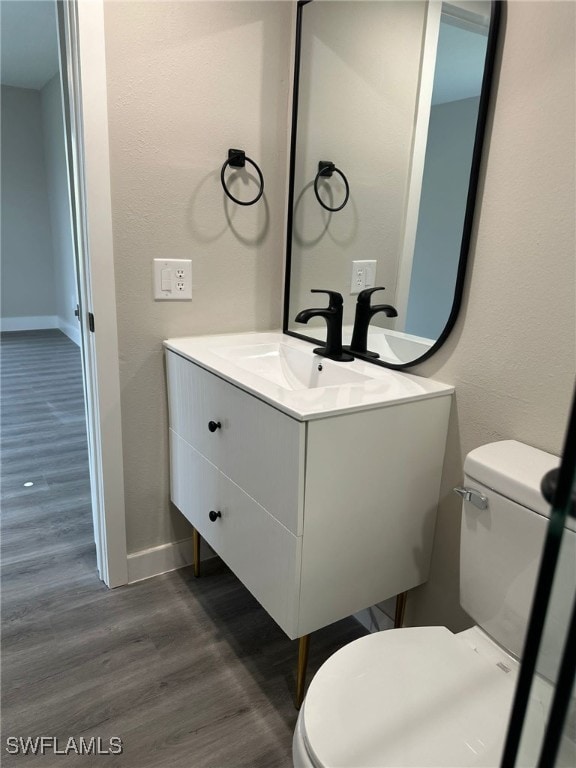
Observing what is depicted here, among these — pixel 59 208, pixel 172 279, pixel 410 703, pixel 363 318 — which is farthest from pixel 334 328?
pixel 59 208

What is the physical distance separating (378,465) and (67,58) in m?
1.49

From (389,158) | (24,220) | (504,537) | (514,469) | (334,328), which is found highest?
(389,158)

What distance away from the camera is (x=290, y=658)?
160 centimetres

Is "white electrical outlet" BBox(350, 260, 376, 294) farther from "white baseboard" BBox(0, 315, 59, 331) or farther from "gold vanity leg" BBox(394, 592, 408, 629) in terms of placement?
"white baseboard" BBox(0, 315, 59, 331)

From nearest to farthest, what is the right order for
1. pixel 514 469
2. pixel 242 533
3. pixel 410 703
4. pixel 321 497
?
1. pixel 410 703
2. pixel 514 469
3. pixel 321 497
4. pixel 242 533

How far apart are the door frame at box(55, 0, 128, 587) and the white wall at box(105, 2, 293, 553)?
0.03m

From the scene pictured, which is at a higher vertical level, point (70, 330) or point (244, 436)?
point (244, 436)

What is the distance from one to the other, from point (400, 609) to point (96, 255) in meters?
1.42

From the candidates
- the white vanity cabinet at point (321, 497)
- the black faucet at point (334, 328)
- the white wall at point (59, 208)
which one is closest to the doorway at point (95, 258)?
the white vanity cabinet at point (321, 497)

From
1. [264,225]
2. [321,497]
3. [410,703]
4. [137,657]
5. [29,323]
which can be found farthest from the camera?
[29,323]

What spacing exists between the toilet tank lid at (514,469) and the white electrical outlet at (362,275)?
0.65 metres

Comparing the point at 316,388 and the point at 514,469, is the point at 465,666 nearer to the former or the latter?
the point at 514,469

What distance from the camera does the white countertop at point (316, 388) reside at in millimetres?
1172

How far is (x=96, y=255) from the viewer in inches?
62.6
